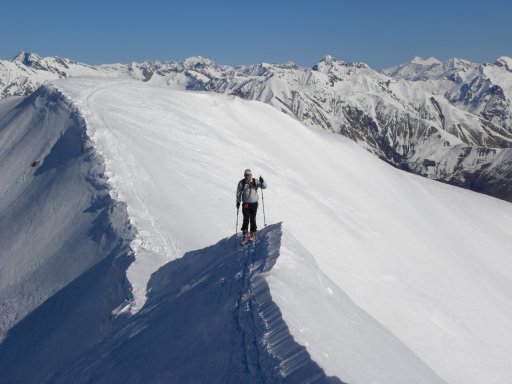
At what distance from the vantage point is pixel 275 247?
607 inches

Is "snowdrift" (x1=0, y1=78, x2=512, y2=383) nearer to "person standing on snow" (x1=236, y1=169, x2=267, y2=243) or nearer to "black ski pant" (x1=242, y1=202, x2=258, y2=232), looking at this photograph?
"black ski pant" (x1=242, y1=202, x2=258, y2=232)

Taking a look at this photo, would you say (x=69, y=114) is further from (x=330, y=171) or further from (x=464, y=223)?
(x=464, y=223)

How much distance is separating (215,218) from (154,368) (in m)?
15.9

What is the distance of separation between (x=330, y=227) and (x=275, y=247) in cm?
1890

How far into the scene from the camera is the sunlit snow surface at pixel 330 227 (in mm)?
13312

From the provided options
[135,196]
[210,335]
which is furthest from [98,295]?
[210,335]

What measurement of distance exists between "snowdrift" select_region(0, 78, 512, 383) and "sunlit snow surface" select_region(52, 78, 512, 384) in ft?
0.35

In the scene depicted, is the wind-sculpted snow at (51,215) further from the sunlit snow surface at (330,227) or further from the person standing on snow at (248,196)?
the person standing on snow at (248,196)

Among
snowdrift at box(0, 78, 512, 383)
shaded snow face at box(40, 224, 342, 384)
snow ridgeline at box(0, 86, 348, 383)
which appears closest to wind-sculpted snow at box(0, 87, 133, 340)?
snow ridgeline at box(0, 86, 348, 383)

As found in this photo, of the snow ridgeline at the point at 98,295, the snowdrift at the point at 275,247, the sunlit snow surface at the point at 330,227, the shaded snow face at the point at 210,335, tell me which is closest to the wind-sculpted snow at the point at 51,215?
the snow ridgeline at the point at 98,295

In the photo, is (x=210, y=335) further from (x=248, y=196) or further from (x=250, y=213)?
(x=248, y=196)

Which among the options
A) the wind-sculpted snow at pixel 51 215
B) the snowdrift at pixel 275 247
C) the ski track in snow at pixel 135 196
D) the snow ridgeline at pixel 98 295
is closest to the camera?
the snow ridgeline at pixel 98 295

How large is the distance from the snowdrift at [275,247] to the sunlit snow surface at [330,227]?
108 mm

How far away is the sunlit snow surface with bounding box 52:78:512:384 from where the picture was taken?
13312 mm
